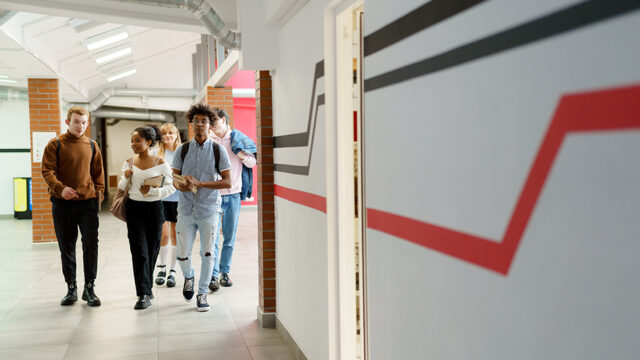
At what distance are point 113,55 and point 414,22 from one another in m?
11.2

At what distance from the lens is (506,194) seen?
1502mm

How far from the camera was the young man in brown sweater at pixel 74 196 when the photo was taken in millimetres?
5336

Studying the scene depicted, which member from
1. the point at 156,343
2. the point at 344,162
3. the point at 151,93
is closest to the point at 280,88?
the point at 344,162

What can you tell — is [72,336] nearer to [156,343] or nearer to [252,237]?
[156,343]

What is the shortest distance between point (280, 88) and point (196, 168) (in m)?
1.17

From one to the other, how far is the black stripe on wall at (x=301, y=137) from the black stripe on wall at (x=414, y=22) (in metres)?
0.88

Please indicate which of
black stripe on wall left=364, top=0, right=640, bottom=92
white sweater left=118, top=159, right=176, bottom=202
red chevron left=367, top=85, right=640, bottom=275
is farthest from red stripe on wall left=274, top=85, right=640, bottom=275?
white sweater left=118, top=159, right=176, bottom=202

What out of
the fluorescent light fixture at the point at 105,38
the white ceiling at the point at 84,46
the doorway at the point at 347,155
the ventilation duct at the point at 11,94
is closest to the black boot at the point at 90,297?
the white ceiling at the point at 84,46

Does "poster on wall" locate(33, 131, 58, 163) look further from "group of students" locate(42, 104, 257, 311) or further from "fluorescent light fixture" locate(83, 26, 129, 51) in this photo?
"group of students" locate(42, 104, 257, 311)

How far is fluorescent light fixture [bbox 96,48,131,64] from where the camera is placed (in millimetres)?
11852

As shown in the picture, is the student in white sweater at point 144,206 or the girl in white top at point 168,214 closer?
the student in white sweater at point 144,206

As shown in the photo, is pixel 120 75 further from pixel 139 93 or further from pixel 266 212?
pixel 266 212

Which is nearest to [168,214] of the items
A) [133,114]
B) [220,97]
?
[220,97]

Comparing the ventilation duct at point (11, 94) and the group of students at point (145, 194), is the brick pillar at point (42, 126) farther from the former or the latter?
the group of students at point (145, 194)
